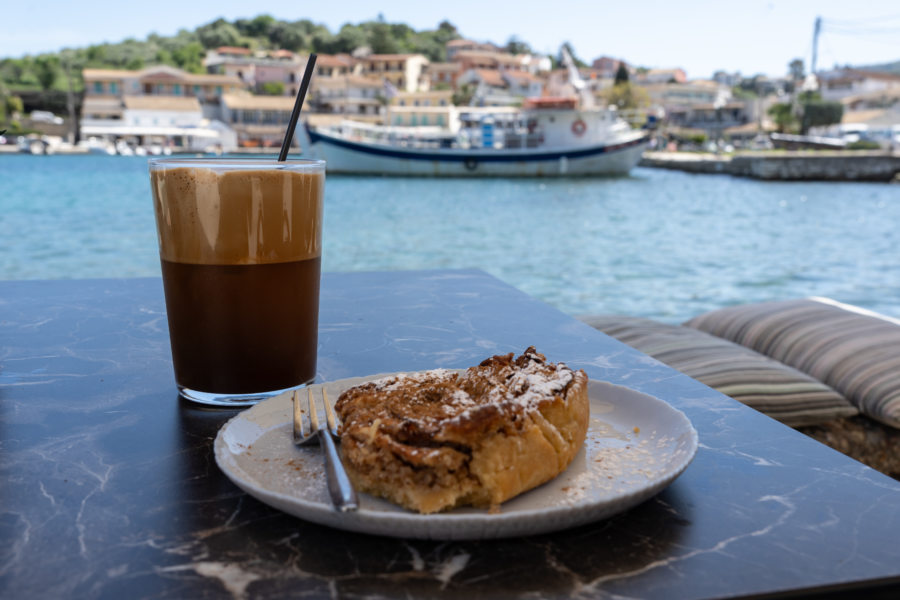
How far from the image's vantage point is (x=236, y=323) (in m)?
0.77

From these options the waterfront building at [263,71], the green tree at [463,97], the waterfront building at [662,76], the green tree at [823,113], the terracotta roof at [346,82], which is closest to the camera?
the green tree at [823,113]

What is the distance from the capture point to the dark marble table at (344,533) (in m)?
0.45

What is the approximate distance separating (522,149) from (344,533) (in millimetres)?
26801

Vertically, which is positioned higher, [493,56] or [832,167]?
[493,56]

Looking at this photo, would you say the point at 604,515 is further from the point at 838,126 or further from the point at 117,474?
the point at 838,126

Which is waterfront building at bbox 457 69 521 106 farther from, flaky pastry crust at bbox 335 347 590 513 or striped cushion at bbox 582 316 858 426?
flaky pastry crust at bbox 335 347 590 513

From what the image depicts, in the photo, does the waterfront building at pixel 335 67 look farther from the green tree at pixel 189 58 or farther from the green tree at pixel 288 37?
the green tree at pixel 288 37

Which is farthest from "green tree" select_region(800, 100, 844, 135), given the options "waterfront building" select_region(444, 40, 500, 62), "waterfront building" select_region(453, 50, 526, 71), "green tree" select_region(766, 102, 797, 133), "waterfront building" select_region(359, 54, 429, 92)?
"waterfront building" select_region(444, 40, 500, 62)

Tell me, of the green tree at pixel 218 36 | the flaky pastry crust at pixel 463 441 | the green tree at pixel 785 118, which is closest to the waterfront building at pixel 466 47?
the green tree at pixel 218 36

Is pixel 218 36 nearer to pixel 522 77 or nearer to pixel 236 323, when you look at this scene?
pixel 522 77

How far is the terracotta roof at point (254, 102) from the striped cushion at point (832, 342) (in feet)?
145

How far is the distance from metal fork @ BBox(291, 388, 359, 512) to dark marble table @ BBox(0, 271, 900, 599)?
0.04 m

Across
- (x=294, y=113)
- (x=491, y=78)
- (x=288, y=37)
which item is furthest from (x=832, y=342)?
(x=288, y=37)

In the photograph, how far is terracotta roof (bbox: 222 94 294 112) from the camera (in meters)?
44.4
